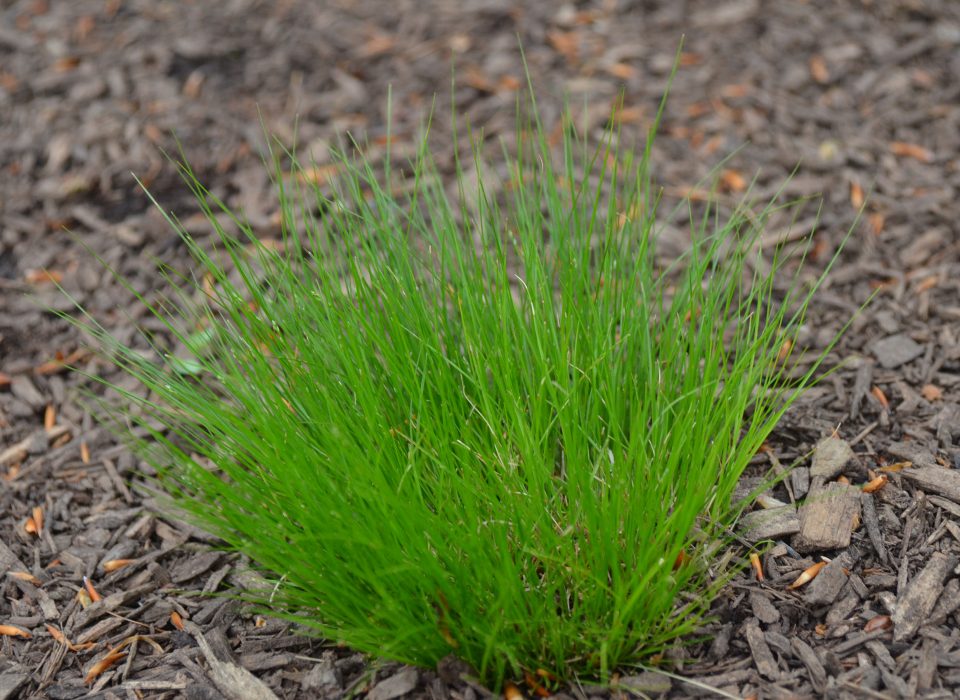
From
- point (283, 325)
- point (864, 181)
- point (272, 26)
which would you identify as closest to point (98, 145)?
point (272, 26)

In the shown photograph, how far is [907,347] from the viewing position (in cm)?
275

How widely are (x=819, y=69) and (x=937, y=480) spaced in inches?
85.8

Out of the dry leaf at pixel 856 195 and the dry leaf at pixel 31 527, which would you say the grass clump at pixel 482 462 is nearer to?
the dry leaf at pixel 31 527

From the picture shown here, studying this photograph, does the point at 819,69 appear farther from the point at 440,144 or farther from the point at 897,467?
the point at 897,467

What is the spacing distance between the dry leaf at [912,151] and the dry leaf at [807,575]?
76.3 inches

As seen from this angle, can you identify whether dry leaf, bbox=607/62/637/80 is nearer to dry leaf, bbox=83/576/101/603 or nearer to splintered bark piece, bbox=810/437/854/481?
splintered bark piece, bbox=810/437/854/481

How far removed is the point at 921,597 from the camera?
6.72 feet

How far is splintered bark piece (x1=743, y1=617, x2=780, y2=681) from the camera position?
1.95 metres

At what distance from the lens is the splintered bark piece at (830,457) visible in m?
2.36

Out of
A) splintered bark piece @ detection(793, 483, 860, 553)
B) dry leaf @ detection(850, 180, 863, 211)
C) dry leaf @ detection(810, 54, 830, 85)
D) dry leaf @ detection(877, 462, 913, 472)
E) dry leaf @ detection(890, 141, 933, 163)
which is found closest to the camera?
splintered bark piece @ detection(793, 483, 860, 553)

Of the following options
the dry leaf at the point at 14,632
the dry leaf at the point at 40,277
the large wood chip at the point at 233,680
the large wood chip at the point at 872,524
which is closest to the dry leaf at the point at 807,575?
the large wood chip at the point at 872,524

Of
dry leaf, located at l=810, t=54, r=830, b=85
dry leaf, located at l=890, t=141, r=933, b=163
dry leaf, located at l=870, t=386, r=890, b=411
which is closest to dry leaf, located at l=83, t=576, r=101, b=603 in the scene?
dry leaf, located at l=870, t=386, r=890, b=411

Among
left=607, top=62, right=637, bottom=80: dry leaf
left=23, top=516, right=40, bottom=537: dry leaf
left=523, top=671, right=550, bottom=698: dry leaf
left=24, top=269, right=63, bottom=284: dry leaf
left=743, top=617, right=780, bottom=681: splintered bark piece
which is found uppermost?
left=24, top=269, right=63, bottom=284: dry leaf

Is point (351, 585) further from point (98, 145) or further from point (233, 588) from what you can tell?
point (98, 145)
